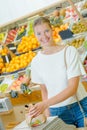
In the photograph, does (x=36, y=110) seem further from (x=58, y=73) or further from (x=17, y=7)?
(x=17, y=7)

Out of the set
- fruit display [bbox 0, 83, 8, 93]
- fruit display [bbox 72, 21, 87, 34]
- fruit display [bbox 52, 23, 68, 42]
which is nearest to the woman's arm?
fruit display [bbox 0, 83, 8, 93]

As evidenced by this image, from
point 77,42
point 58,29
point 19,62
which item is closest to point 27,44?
point 19,62

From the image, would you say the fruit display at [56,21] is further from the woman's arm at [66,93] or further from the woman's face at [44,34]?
the woman's arm at [66,93]

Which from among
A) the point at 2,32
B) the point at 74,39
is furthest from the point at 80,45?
the point at 2,32

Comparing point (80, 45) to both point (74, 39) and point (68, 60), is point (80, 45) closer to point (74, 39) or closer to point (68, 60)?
point (74, 39)

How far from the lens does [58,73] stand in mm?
2303

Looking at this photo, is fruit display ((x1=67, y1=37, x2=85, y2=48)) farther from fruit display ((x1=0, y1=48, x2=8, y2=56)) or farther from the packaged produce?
the packaged produce

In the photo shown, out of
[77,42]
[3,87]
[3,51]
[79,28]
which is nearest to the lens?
[77,42]

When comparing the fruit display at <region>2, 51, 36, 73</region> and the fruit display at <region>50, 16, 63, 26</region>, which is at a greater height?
the fruit display at <region>50, 16, 63, 26</region>

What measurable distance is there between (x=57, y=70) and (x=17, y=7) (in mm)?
2151

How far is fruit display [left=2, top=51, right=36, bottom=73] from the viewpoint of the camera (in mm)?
4587

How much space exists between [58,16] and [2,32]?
1544 mm

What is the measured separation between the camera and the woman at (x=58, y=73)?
2230mm

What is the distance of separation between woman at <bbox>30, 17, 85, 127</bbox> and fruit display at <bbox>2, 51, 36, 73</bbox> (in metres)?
2.13
